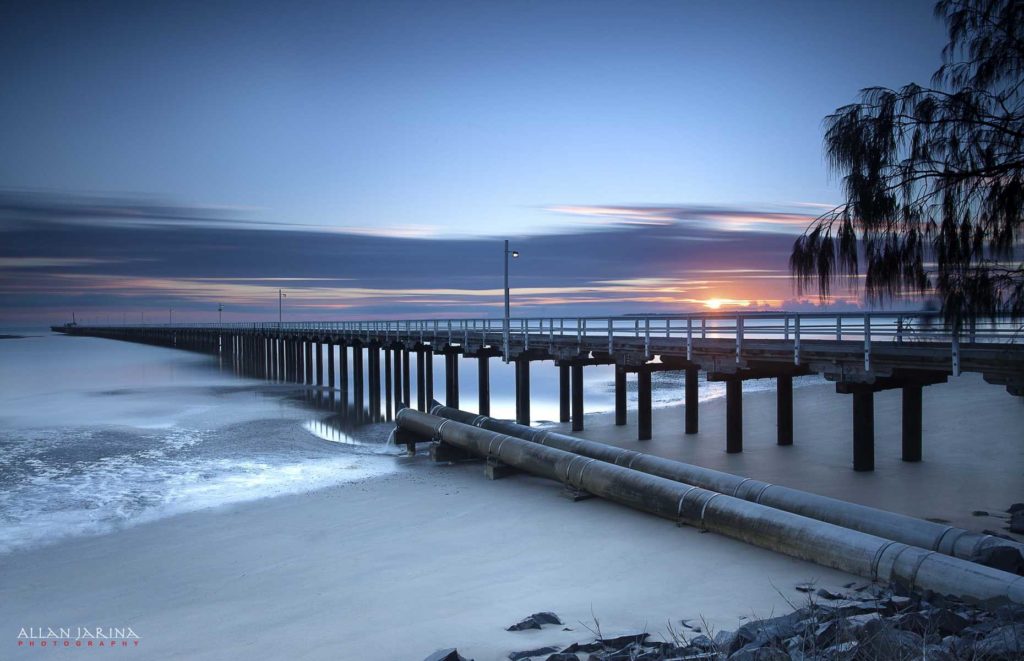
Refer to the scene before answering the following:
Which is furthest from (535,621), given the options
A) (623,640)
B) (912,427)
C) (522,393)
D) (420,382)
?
(420,382)

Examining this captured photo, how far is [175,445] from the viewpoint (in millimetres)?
23391

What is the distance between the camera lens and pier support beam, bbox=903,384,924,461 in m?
14.2

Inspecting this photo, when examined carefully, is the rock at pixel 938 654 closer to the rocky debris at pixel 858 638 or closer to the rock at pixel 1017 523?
the rocky debris at pixel 858 638

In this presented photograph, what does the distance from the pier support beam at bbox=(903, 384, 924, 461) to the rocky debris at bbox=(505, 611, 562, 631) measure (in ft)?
33.5

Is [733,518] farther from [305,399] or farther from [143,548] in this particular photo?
[305,399]

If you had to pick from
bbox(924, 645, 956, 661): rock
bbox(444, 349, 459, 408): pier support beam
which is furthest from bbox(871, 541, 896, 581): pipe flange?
bbox(444, 349, 459, 408): pier support beam

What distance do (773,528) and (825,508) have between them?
1111mm

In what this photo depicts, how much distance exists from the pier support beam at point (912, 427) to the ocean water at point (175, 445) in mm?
12018

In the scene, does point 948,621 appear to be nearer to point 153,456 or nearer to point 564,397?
point 564,397

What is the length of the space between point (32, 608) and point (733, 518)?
9792mm

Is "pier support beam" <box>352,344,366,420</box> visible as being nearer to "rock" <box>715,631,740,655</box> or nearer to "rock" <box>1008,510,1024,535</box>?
"rock" <box>1008,510,1024,535</box>

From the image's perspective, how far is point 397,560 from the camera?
33.7 feet

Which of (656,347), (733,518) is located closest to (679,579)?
(733,518)

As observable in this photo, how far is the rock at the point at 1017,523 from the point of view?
990 centimetres
